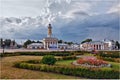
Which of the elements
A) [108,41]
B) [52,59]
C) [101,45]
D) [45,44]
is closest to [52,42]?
[45,44]

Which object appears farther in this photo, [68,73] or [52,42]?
[52,42]

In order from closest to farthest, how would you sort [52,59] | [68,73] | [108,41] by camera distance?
[68,73] < [52,59] < [108,41]

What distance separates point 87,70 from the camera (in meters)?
12.9

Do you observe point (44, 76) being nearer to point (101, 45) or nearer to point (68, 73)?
point (68, 73)

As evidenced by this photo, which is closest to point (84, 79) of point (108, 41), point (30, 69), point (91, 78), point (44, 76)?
point (91, 78)

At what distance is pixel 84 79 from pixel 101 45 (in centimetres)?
7064

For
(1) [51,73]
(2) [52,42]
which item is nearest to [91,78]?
(1) [51,73]

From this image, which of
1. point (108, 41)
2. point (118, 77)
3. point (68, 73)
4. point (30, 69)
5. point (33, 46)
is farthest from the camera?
point (108, 41)

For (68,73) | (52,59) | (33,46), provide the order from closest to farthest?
(68,73) → (52,59) → (33,46)

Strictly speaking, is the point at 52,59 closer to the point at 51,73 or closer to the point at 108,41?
the point at 51,73

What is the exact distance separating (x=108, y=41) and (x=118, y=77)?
254 ft

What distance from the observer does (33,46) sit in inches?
3076

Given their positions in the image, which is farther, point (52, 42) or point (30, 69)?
point (52, 42)

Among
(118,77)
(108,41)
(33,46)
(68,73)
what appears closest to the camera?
(118,77)
